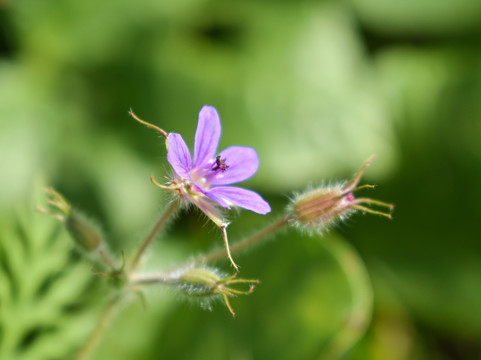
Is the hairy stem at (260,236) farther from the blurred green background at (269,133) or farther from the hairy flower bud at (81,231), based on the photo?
the blurred green background at (269,133)

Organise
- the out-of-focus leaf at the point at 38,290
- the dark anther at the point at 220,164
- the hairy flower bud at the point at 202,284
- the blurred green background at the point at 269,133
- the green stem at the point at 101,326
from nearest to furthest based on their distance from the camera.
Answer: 1. the hairy flower bud at the point at 202,284
2. the dark anther at the point at 220,164
3. the green stem at the point at 101,326
4. the out-of-focus leaf at the point at 38,290
5. the blurred green background at the point at 269,133

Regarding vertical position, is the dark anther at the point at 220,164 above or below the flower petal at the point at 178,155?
below

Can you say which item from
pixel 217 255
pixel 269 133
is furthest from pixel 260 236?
pixel 269 133

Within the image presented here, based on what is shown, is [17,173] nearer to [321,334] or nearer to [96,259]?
[96,259]

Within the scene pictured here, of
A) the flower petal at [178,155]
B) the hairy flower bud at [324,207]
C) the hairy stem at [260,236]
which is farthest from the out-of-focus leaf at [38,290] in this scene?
the hairy flower bud at [324,207]

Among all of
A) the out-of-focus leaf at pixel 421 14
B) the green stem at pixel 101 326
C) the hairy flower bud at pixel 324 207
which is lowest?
the green stem at pixel 101 326

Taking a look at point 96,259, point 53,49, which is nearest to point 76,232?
point 96,259

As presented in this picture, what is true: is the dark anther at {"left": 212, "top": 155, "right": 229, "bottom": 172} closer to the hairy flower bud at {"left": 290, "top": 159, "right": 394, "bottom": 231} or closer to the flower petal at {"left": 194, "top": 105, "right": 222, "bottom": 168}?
the flower petal at {"left": 194, "top": 105, "right": 222, "bottom": 168}

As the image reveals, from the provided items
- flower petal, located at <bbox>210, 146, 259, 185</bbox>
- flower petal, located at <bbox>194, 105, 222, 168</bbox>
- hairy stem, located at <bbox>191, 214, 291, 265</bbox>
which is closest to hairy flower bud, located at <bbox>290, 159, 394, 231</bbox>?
hairy stem, located at <bbox>191, 214, 291, 265</bbox>

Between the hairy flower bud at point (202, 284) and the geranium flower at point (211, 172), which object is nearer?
the geranium flower at point (211, 172)
